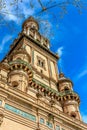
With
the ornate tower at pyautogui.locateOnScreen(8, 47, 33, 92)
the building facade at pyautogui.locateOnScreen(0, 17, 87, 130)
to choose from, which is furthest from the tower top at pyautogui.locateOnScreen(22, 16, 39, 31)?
the ornate tower at pyautogui.locateOnScreen(8, 47, 33, 92)

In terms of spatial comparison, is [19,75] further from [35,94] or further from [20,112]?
[20,112]

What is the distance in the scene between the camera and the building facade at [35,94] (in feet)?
62.1

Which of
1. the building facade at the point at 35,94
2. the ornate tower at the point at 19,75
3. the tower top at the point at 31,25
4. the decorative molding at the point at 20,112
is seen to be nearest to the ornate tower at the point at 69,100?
the building facade at the point at 35,94

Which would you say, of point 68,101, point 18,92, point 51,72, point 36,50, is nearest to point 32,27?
point 36,50

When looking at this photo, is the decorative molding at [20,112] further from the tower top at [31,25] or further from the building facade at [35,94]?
the tower top at [31,25]

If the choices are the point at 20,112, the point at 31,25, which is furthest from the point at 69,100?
the point at 31,25

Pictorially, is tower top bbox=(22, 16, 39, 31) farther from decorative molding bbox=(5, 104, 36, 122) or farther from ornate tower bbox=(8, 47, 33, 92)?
decorative molding bbox=(5, 104, 36, 122)

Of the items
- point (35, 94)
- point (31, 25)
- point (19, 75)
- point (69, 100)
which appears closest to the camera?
point (19, 75)

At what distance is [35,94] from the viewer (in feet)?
101

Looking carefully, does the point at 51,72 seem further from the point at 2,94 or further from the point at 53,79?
the point at 2,94

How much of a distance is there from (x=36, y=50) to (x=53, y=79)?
849 centimetres

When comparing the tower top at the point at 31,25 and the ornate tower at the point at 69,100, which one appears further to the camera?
the tower top at the point at 31,25

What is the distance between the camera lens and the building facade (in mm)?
18938

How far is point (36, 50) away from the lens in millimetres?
44125
